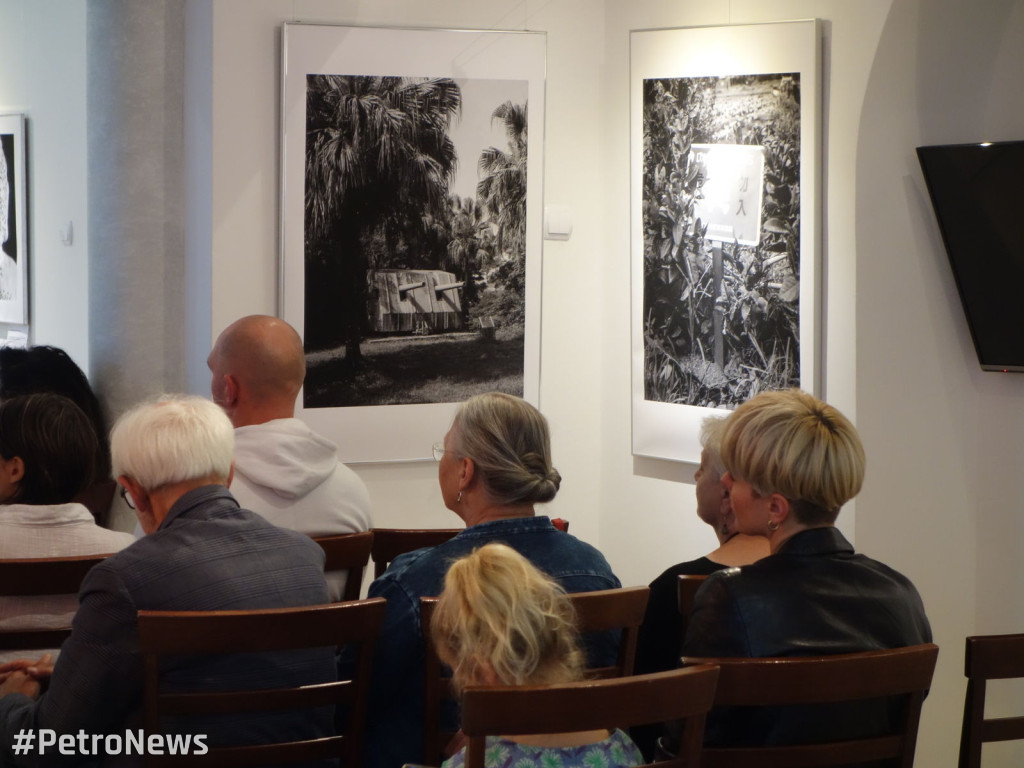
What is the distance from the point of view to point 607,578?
2486 mm

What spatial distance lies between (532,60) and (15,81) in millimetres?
3242

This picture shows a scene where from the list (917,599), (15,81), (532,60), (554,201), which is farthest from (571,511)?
(15,81)

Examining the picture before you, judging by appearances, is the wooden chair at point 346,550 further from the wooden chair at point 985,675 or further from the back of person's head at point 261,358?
the wooden chair at point 985,675

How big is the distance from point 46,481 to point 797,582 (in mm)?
1914

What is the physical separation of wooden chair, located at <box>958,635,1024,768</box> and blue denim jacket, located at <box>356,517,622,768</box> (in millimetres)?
733

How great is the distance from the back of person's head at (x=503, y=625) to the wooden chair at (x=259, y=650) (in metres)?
0.36

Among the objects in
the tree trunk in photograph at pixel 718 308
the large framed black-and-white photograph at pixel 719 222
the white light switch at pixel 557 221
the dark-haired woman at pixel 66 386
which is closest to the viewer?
the large framed black-and-white photograph at pixel 719 222

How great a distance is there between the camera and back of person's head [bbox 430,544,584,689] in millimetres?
1730

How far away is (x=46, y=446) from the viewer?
294 centimetres

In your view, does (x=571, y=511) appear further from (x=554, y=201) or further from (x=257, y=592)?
(x=257, y=592)

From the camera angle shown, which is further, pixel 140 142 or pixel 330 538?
pixel 140 142

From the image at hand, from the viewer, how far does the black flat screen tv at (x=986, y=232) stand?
380 cm

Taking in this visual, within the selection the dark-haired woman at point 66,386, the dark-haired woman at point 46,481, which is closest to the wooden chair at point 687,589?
the dark-haired woman at point 46,481

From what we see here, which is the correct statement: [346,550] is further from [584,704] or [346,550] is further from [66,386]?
[66,386]
